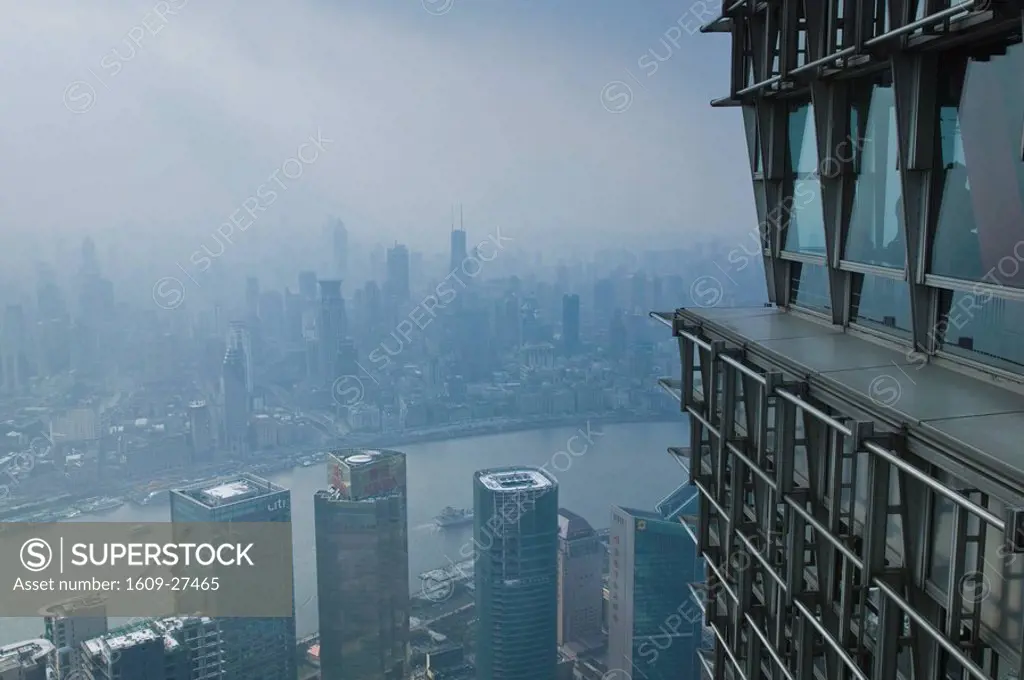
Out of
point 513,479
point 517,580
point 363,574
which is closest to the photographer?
point 517,580

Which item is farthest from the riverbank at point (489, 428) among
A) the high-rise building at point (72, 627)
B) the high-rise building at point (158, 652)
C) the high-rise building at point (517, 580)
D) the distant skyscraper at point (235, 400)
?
the high-rise building at point (72, 627)

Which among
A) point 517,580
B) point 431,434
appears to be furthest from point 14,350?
point 517,580

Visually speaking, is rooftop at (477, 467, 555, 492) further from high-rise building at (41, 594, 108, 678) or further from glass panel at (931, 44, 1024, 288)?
glass panel at (931, 44, 1024, 288)

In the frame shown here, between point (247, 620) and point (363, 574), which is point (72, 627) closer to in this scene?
point (247, 620)

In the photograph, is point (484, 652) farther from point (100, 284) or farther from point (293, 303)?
point (100, 284)

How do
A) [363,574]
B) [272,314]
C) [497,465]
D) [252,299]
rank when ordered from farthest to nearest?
[272,314] < [252,299] < [497,465] < [363,574]

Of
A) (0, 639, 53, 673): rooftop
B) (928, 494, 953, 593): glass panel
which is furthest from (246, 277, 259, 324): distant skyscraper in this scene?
(928, 494, 953, 593): glass panel

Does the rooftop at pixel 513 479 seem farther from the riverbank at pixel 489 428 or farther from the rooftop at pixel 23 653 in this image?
the rooftop at pixel 23 653
